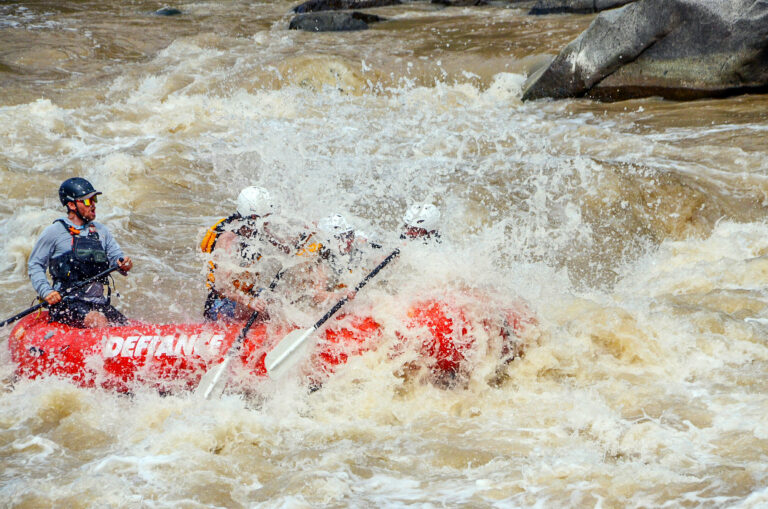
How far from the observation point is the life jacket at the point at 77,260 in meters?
5.18

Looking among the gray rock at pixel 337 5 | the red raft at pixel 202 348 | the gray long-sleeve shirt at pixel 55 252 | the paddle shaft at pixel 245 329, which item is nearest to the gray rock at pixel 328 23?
the gray rock at pixel 337 5

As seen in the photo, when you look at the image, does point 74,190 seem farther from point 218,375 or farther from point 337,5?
point 337,5

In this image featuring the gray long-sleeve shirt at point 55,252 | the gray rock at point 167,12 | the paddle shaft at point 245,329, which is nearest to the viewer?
the paddle shaft at point 245,329

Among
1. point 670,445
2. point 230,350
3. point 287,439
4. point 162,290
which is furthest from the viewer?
point 162,290

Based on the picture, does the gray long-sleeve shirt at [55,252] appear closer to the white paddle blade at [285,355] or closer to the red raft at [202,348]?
the red raft at [202,348]

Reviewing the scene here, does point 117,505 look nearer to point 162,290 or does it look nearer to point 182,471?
point 182,471

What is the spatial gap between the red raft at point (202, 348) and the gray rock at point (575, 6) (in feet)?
42.2

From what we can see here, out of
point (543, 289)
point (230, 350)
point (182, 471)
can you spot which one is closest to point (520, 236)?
point (543, 289)

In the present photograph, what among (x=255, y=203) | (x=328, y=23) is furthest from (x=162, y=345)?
(x=328, y=23)

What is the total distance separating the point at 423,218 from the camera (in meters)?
5.21

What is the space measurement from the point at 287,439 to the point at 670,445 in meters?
2.12

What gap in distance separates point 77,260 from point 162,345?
1025 millimetres

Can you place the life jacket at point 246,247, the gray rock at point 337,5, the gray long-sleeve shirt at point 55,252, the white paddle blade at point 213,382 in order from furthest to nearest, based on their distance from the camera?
1. the gray rock at point 337,5
2. the gray long-sleeve shirt at point 55,252
3. the life jacket at point 246,247
4. the white paddle blade at point 213,382

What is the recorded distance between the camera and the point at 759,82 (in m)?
9.17
